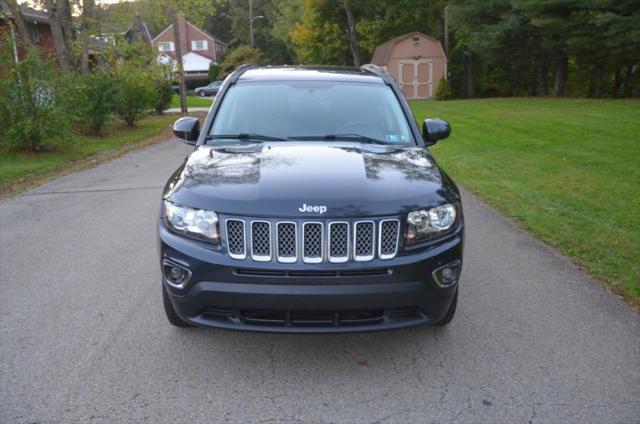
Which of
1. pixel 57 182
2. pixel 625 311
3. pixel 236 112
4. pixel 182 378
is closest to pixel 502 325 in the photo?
pixel 625 311

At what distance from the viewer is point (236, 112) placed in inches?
191

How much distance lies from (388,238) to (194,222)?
1102mm

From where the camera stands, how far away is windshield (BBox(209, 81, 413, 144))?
4.63m

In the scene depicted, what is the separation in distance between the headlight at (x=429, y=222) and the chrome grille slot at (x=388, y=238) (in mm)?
74

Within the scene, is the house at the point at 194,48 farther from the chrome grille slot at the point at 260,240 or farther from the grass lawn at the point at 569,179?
the chrome grille slot at the point at 260,240

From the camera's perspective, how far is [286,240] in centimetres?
326

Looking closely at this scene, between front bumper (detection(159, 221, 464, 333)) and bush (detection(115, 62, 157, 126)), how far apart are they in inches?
627

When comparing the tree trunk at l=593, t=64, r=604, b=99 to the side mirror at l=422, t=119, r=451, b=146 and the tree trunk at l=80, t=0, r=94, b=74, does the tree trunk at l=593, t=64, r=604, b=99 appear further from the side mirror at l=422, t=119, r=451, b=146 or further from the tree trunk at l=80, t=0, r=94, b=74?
the side mirror at l=422, t=119, r=451, b=146

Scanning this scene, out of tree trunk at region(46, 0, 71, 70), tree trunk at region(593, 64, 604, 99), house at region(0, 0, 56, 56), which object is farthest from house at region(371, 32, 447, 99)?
tree trunk at region(46, 0, 71, 70)

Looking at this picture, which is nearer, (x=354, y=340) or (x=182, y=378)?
(x=182, y=378)

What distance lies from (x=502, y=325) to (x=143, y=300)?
8.88ft

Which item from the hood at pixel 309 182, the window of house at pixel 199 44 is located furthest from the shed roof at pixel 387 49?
the hood at pixel 309 182

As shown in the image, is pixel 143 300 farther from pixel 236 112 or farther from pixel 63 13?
pixel 63 13

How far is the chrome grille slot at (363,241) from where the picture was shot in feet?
10.7
